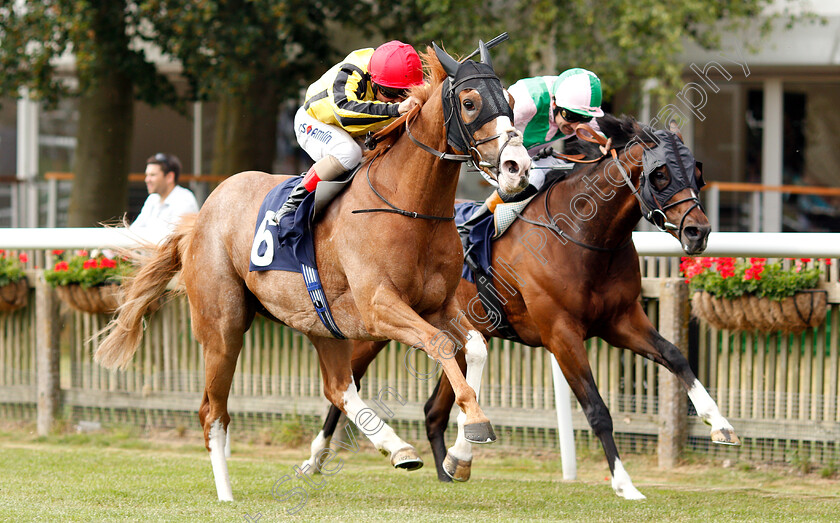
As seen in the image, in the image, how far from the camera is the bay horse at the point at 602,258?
15.0 feet

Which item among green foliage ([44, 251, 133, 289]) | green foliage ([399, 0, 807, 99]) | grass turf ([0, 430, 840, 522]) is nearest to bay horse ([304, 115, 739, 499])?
grass turf ([0, 430, 840, 522])

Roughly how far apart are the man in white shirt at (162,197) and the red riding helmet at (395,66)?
9.40 ft

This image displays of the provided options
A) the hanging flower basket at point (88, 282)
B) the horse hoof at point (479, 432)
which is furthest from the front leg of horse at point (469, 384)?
the hanging flower basket at point (88, 282)

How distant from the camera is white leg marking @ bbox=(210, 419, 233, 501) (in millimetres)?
4703

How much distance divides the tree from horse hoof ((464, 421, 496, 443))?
7.85 m

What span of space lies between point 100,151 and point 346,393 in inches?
308

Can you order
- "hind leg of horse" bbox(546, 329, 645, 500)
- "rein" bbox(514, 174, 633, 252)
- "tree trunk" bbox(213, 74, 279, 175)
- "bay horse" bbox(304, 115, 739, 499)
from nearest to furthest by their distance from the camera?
1. "bay horse" bbox(304, 115, 739, 499)
2. "hind leg of horse" bbox(546, 329, 645, 500)
3. "rein" bbox(514, 174, 633, 252)
4. "tree trunk" bbox(213, 74, 279, 175)

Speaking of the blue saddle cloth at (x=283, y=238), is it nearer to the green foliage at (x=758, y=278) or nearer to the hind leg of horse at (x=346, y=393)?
the hind leg of horse at (x=346, y=393)

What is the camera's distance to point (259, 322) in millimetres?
6750

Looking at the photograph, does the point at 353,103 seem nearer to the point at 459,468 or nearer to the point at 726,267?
the point at 459,468

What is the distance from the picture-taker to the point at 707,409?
4.41 metres

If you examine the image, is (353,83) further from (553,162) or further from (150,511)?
(150,511)

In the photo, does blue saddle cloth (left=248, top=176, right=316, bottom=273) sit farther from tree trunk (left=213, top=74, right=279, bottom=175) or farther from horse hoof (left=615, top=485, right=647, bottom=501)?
tree trunk (left=213, top=74, right=279, bottom=175)

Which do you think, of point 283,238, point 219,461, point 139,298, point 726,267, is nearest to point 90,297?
point 139,298
